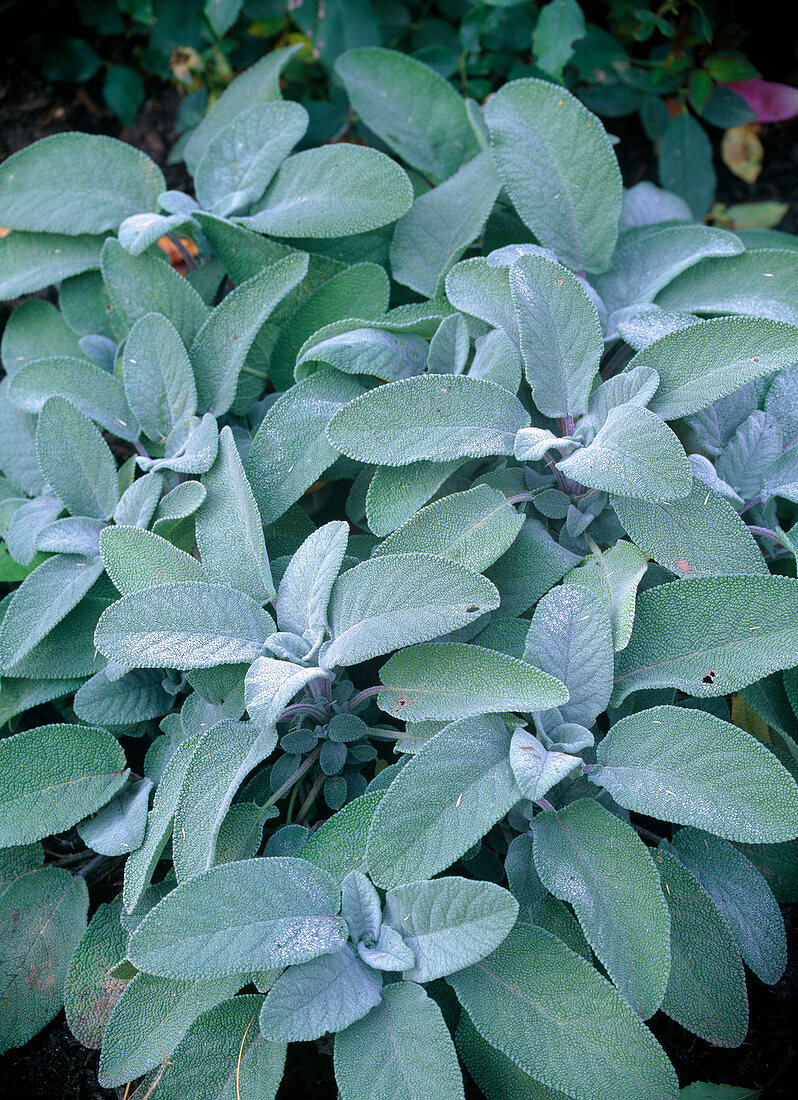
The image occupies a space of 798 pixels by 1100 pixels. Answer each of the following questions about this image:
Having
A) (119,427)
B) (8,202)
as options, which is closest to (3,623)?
(119,427)

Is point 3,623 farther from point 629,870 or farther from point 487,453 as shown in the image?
point 629,870

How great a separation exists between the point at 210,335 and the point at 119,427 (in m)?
0.20

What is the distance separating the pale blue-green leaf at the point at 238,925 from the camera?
0.73m

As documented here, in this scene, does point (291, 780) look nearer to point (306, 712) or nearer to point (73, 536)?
point (306, 712)

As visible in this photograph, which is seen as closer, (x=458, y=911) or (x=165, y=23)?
(x=458, y=911)

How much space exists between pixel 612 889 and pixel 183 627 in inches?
20.5

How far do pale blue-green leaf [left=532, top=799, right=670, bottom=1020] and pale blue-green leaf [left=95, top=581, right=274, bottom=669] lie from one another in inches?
15.0

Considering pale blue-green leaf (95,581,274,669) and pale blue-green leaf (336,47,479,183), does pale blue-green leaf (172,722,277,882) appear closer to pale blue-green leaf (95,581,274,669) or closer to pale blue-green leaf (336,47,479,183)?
pale blue-green leaf (95,581,274,669)

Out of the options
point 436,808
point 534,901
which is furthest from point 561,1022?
point 436,808

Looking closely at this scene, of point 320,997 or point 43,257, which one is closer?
point 320,997

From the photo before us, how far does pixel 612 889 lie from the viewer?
0.80m

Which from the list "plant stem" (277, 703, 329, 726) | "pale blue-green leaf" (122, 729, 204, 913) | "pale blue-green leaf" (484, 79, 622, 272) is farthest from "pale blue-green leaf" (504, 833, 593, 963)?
"pale blue-green leaf" (484, 79, 622, 272)

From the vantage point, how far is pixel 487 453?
957 millimetres

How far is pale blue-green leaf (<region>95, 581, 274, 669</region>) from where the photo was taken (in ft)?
2.83
